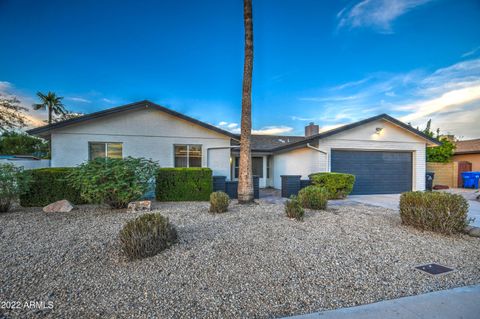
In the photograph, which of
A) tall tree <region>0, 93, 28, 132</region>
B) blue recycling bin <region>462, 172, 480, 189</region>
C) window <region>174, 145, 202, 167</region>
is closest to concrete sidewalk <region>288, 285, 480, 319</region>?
window <region>174, 145, 202, 167</region>

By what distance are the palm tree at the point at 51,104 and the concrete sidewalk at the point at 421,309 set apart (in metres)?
35.9

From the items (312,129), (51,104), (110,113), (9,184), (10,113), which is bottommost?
(9,184)

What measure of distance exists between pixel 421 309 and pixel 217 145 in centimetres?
996

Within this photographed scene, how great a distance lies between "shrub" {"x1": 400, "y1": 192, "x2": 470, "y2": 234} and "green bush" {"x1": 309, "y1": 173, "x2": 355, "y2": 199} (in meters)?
4.81

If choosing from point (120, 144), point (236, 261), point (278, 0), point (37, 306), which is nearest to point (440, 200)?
point (236, 261)

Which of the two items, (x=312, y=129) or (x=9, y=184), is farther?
(x=312, y=129)

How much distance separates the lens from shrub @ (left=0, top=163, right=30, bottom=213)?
661 cm

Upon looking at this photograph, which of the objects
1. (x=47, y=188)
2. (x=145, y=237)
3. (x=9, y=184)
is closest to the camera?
(x=145, y=237)

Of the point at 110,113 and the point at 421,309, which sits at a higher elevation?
the point at 110,113

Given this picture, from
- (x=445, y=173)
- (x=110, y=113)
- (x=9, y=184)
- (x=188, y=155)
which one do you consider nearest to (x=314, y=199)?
(x=188, y=155)

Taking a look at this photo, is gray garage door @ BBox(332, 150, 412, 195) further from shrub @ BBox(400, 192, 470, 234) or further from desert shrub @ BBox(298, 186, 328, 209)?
shrub @ BBox(400, 192, 470, 234)

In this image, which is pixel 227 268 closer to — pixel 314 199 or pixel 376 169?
pixel 314 199

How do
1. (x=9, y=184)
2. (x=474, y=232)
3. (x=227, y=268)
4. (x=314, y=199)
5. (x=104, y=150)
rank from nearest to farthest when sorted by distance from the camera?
(x=227, y=268) → (x=474, y=232) → (x=9, y=184) → (x=314, y=199) → (x=104, y=150)

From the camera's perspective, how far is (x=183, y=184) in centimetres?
899
